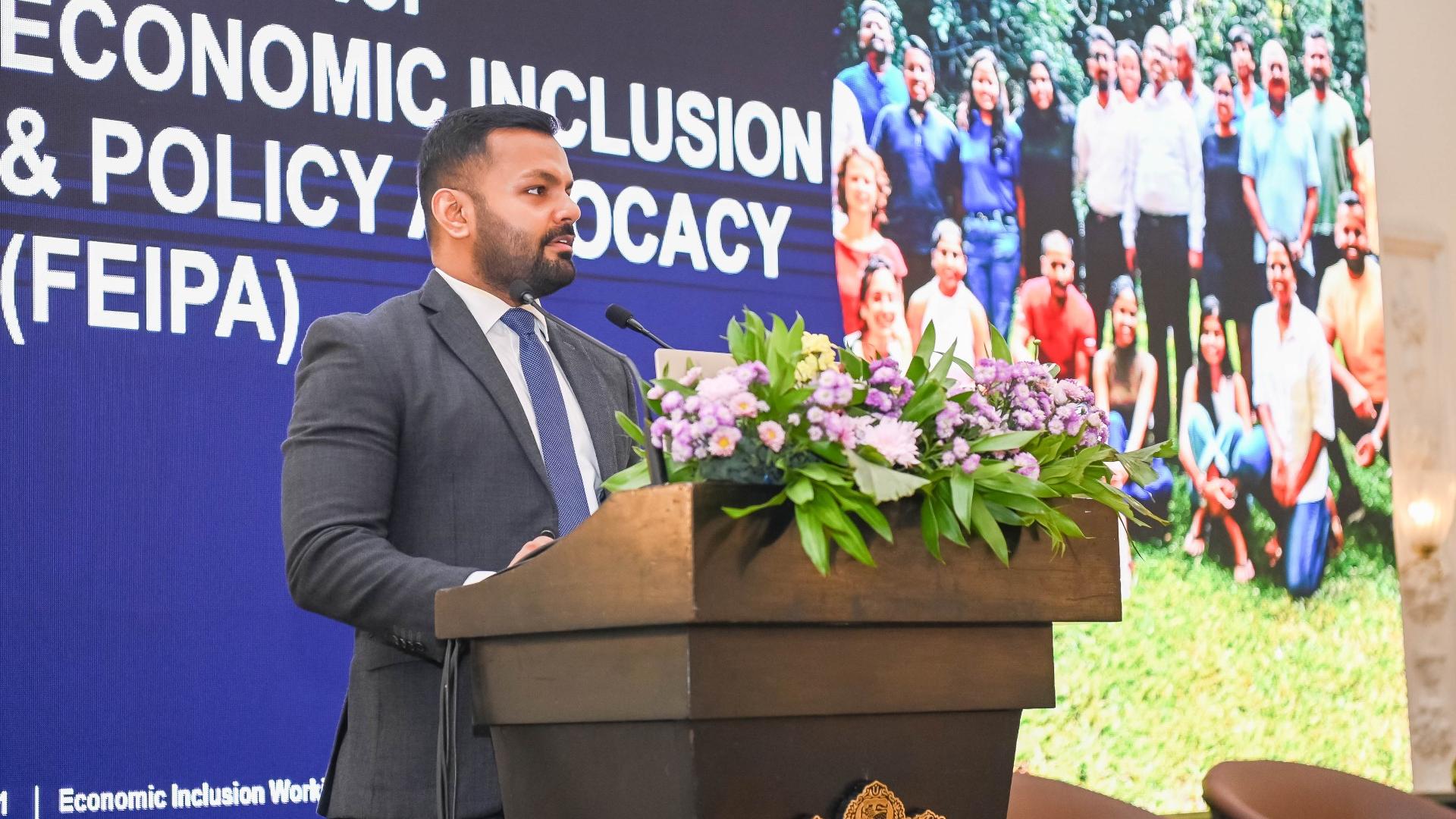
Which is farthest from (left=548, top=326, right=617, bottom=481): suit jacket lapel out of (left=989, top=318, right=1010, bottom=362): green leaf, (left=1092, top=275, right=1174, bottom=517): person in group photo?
(left=1092, top=275, right=1174, bottom=517): person in group photo

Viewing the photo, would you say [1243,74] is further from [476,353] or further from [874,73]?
[476,353]

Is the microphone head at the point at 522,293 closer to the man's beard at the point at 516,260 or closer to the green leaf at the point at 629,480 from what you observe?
the man's beard at the point at 516,260

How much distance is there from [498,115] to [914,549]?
3.61ft

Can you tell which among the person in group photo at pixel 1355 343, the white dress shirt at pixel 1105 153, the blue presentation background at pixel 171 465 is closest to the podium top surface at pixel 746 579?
the blue presentation background at pixel 171 465

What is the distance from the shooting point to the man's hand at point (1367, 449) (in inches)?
212

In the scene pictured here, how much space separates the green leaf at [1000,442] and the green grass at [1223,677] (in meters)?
3.22

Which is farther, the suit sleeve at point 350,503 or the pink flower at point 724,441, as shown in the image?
the suit sleeve at point 350,503

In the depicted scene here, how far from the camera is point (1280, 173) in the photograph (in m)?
5.34

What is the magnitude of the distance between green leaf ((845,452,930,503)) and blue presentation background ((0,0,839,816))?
8.36 ft

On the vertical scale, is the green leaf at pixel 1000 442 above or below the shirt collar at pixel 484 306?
below

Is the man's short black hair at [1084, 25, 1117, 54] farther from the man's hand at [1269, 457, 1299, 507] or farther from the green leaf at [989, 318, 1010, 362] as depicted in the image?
the green leaf at [989, 318, 1010, 362]

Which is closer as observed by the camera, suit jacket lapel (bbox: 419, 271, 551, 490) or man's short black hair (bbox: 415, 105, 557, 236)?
suit jacket lapel (bbox: 419, 271, 551, 490)

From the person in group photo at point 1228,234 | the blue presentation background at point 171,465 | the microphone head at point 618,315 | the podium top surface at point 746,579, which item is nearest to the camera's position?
the podium top surface at point 746,579

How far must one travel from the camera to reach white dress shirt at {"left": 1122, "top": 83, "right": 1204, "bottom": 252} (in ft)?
16.8
